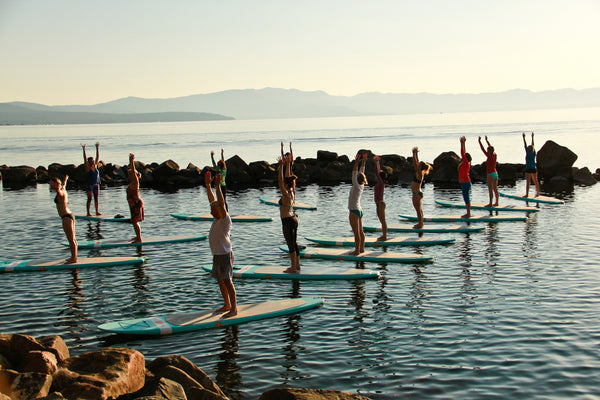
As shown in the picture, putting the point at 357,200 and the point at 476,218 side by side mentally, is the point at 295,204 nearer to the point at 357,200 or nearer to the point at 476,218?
the point at 476,218

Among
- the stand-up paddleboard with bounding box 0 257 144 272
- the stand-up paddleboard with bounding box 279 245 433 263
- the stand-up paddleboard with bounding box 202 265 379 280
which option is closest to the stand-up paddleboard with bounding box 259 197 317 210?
the stand-up paddleboard with bounding box 279 245 433 263

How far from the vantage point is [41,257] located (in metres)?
18.0

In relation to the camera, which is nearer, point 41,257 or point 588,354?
point 588,354

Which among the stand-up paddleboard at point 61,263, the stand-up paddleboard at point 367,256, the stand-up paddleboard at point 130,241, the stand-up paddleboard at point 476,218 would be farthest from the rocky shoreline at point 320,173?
the stand-up paddleboard at point 61,263

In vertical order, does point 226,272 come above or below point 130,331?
above

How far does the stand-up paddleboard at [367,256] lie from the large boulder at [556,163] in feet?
90.3

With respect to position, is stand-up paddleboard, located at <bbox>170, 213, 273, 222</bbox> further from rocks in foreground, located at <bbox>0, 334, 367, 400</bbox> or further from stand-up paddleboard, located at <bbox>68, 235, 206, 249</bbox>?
rocks in foreground, located at <bbox>0, 334, 367, 400</bbox>

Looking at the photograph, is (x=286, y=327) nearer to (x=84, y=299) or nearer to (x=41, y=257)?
(x=84, y=299)

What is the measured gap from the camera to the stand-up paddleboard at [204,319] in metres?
10.8

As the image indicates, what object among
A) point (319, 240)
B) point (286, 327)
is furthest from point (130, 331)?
point (319, 240)

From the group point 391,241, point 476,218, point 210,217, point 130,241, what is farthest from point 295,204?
point 130,241

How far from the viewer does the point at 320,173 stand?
4634 centimetres

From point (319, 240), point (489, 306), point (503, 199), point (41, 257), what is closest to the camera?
point (489, 306)

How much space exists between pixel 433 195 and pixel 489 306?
2229 centimetres
